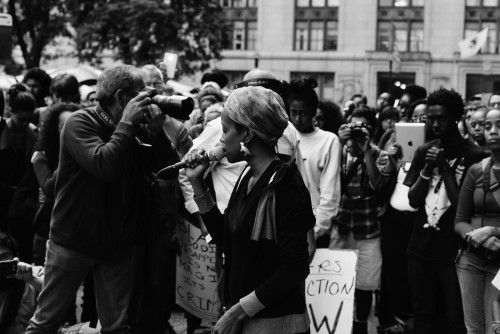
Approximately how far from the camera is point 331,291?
5.92 meters

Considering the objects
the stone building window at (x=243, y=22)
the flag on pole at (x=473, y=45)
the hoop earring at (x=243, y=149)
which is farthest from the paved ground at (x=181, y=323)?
the stone building window at (x=243, y=22)

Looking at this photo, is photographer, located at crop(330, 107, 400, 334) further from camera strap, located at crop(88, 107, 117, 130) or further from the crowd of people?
camera strap, located at crop(88, 107, 117, 130)

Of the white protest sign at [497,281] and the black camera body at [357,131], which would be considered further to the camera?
the black camera body at [357,131]

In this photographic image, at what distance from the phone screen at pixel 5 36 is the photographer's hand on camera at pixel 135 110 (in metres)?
2.27

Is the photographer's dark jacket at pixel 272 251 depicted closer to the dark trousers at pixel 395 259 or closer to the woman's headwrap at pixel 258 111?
the woman's headwrap at pixel 258 111

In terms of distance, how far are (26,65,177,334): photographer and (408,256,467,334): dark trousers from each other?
246cm

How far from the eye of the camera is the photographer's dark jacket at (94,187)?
4840mm

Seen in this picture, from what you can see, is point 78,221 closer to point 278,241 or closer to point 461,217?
point 278,241

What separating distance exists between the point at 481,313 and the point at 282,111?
8.59ft

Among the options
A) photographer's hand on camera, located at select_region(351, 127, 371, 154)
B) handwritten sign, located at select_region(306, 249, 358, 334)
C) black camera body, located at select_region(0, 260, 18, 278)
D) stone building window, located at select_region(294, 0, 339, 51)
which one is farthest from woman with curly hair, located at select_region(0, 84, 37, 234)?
stone building window, located at select_region(294, 0, 339, 51)

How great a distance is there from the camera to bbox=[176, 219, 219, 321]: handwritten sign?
6805 millimetres

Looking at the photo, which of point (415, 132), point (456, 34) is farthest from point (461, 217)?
point (456, 34)

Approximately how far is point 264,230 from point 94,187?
151 centimetres

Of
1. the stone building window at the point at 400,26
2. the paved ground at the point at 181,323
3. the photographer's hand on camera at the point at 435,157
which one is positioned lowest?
the paved ground at the point at 181,323
